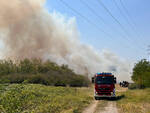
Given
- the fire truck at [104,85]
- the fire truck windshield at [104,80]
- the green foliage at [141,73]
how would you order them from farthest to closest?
the green foliage at [141,73] → the fire truck windshield at [104,80] → the fire truck at [104,85]

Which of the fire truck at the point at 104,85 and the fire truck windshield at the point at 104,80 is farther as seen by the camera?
the fire truck windshield at the point at 104,80

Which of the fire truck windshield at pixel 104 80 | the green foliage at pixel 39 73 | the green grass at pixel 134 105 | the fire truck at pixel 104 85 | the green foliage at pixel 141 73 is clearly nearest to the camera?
the green grass at pixel 134 105

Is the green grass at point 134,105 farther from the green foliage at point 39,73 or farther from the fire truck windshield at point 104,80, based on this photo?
the green foliage at point 39,73

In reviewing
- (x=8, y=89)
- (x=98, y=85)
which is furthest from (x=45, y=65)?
(x=8, y=89)

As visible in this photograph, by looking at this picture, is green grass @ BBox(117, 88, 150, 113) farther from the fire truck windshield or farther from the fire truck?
the fire truck windshield

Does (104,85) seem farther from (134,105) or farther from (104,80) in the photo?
(134,105)

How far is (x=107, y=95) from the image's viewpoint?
1243 inches

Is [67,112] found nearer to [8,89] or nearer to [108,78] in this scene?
[8,89]

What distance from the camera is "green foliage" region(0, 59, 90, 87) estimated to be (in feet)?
197

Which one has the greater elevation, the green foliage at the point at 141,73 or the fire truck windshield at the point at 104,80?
the green foliage at the point at 141,73

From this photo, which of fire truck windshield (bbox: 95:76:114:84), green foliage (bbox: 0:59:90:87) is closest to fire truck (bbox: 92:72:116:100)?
fire truck windshield (bbox: 95:76:114:84)

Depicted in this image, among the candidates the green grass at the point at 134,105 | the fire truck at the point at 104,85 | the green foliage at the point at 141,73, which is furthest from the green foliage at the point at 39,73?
the green grass at the point at 134,105

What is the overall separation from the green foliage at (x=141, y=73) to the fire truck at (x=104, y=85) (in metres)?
39.3

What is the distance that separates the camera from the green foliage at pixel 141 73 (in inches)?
2753
